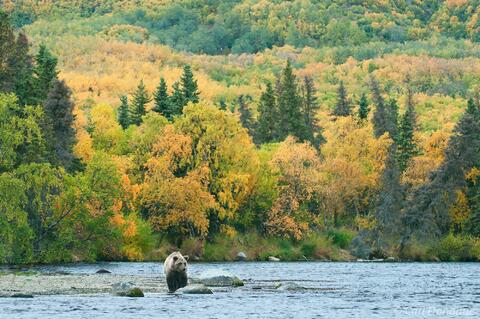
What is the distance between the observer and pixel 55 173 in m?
90.2

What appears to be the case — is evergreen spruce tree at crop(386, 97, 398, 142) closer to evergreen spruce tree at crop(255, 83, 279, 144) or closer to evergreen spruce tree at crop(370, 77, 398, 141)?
evergreen spruce tree at crop(370, 77, 398, 141)

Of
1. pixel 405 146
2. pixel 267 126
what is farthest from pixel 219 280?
pixel 267 126

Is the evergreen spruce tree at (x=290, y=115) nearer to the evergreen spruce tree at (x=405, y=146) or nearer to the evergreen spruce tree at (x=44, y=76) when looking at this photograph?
the evergreen spruce tree at (x=405, y=146)

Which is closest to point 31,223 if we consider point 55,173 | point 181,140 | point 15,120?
point 55,173

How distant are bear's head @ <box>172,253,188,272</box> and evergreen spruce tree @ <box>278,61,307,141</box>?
266ft

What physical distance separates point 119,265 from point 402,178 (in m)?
41.9

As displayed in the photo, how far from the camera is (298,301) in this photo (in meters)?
57.6

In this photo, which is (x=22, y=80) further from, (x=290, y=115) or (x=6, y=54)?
(x=290, y=115)

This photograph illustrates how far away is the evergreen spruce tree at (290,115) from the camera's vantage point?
14212 centimetres

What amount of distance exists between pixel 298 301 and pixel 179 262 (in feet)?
21.3

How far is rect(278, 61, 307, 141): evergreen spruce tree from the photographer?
14212 cm

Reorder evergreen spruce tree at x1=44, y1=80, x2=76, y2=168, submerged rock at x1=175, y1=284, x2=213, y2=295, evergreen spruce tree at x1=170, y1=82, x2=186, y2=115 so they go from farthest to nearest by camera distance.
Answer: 1. evergreen spruce tree at x1=170, y1=82, x2=186, y2=115
2. evergreen spruce tree at x1=44, y1=80, x2=76, y2=168
3. submerged rock at x1=175, y1=284, x2=213, y2=295

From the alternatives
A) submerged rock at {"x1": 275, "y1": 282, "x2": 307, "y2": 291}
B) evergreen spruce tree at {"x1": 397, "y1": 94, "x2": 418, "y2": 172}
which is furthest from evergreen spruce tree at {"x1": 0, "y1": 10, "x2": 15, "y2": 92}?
evergreen spruce tree at {"x1": 397, "y1": 94, "x2": 418, "y2": 172}

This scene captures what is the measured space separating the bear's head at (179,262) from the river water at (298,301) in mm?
1617
